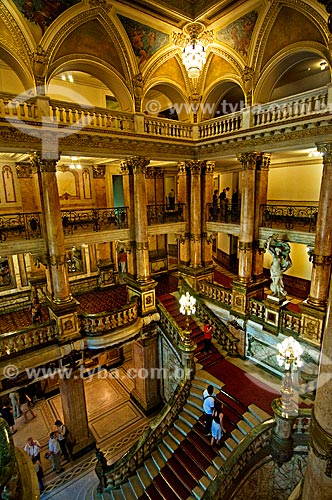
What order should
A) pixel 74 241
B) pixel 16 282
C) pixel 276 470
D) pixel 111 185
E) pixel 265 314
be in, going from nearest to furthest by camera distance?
1. pixel 276 470
2. pixel 74 241
3. pixel 265 314
4. pixel 16 282
5. pixel 111 185

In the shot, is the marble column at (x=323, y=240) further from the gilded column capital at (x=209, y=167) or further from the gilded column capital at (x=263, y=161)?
the gilded column capital at (x=209, y=167)

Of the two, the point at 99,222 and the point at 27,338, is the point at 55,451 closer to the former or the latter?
the point at 27,338

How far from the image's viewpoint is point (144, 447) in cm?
815

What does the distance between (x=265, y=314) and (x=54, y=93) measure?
478 inches

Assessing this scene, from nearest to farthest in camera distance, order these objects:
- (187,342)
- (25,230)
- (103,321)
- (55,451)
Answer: (55,451) < (25,230) < (103,321) < (187,342)

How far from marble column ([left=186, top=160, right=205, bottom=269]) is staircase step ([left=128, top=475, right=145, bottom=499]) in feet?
25.6

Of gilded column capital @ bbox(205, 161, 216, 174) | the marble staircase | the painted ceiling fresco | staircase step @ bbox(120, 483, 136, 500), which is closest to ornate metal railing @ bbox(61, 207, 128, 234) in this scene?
gilded column capital @ bbox(205, 161, 216, 174)

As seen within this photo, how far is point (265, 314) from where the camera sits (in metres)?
9.92

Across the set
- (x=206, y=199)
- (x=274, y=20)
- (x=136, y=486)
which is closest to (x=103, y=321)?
(x=136, y=486)

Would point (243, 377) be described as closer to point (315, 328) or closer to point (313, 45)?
point (315, 328)

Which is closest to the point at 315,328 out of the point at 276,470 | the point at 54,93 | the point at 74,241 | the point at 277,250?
the point at 277,250

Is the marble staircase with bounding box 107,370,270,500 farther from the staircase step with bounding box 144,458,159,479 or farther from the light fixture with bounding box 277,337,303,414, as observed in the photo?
the light fixture with bounding box 277,337,303,414

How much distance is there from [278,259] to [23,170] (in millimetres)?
10628

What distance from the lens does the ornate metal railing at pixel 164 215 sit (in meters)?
11.9
